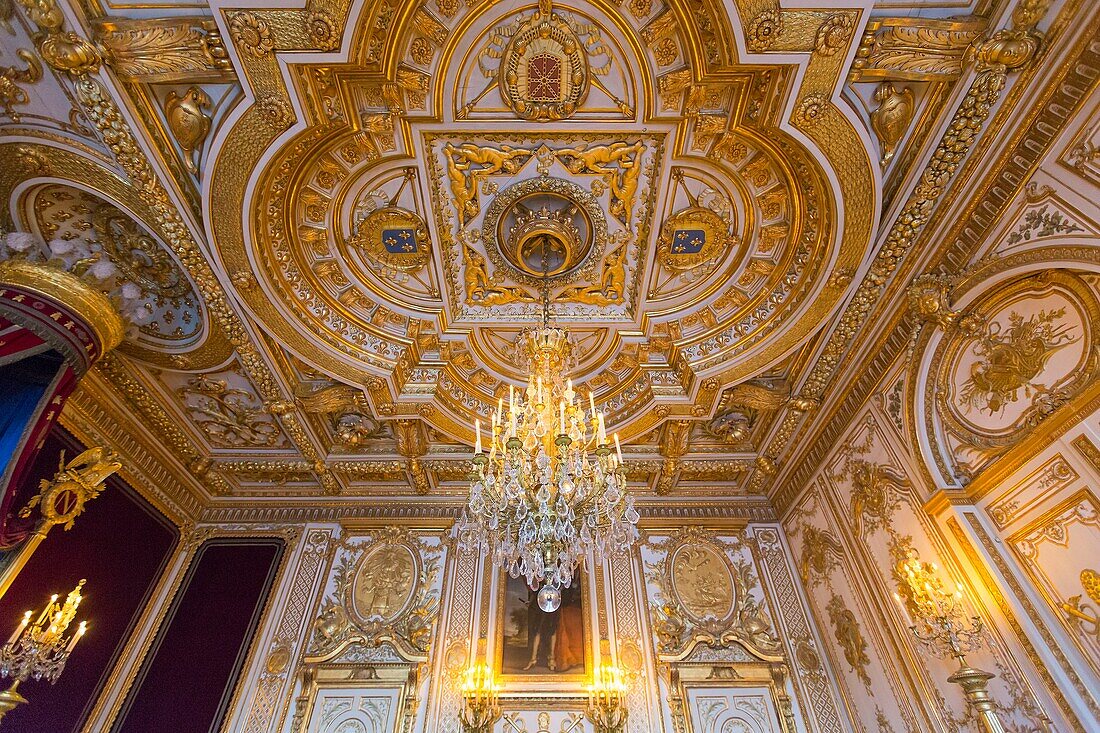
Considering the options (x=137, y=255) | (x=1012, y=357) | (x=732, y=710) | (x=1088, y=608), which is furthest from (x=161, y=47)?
(x=732, y=710)

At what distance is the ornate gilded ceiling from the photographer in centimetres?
385

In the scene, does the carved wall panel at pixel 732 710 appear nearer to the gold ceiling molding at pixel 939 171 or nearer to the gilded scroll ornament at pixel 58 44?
the gold ceiling molding at pixel 939 171

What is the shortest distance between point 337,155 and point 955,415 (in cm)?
672

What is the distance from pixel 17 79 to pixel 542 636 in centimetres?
803

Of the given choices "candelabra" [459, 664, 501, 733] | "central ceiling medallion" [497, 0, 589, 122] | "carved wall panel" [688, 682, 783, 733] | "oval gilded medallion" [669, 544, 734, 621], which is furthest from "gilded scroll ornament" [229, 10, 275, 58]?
"carved wall panel" [688, 682, 783, 733]

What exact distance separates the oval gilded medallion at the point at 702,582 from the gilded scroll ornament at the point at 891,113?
610 cm

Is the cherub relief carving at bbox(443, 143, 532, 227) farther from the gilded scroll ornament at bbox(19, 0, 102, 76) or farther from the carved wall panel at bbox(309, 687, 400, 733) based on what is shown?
the carved wall panel at bbox(309, 687, 400, 733)

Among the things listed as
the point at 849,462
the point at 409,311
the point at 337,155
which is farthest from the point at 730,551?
the point at 337,155

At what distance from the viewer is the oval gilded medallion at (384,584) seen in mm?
7250

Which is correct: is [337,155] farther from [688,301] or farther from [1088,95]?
[1088,95]

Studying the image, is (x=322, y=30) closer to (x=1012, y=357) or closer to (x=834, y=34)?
(x=834, y=34)

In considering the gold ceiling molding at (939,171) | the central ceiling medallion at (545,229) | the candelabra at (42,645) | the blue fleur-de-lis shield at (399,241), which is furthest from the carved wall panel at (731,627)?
the candelabra at (42,645)

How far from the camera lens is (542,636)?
6926 mm

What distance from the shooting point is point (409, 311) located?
620cm
